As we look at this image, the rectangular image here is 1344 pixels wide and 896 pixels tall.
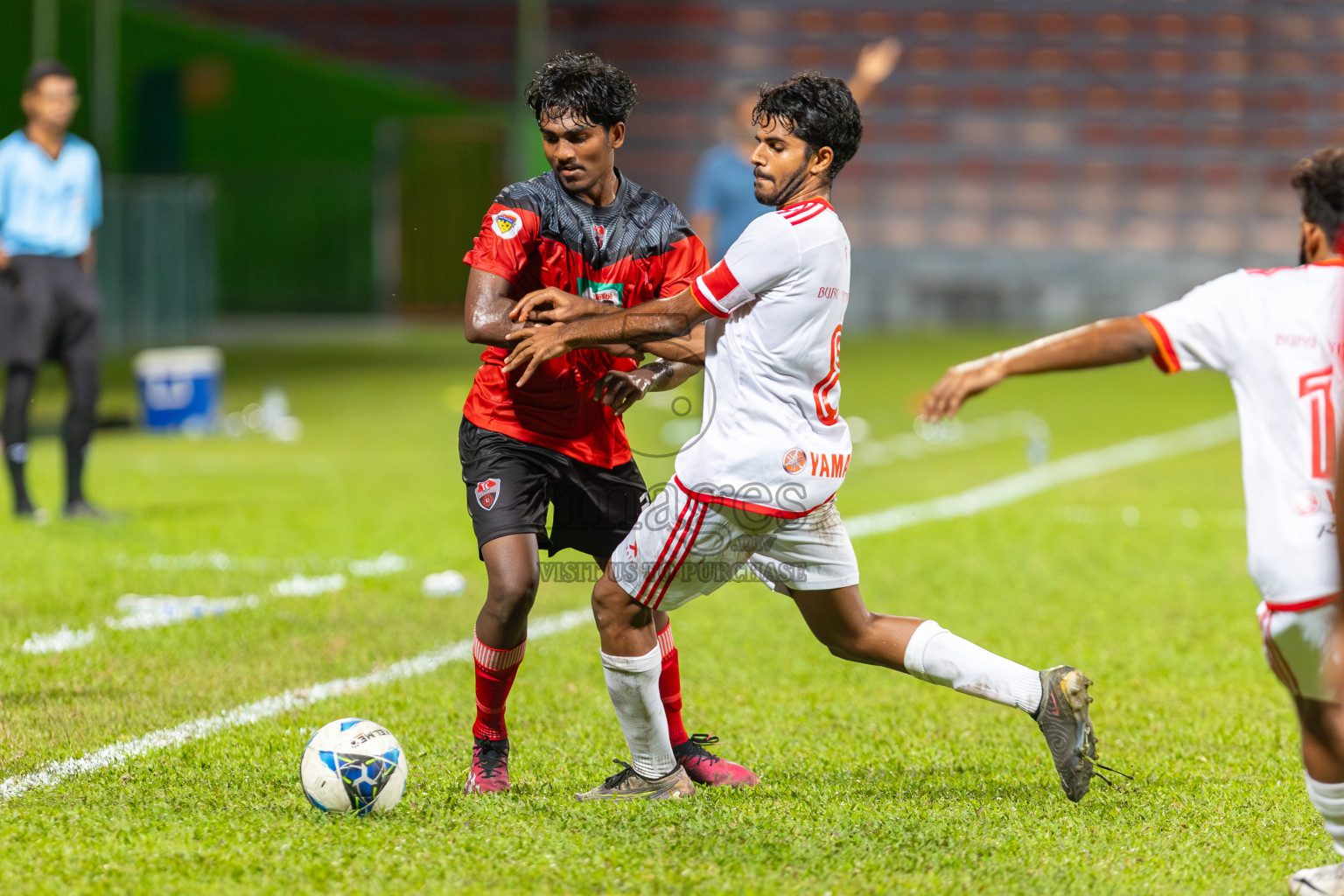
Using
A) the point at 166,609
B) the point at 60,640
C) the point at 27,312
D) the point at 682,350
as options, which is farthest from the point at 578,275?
the point at 27,312

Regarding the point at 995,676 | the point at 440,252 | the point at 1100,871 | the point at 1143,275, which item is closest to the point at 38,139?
the point at 995,676

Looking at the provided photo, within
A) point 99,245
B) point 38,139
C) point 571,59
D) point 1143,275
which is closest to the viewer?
point 571,59

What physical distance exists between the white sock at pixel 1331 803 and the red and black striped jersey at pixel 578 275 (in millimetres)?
2093

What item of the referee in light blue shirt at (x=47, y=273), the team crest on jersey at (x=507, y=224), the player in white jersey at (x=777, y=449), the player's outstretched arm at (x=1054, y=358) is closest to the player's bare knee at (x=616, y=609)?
the player in white jersey at (x=777, y=449)

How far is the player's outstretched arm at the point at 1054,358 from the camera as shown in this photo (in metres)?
3.44

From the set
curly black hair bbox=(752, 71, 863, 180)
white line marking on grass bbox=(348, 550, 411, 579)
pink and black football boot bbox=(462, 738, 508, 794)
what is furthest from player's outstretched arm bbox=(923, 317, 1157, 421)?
white line marking on grass bbox=(348, 550, 411, 579)

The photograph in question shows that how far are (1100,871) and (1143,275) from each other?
89.9ft

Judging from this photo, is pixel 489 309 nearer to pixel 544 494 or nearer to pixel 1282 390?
pixel 544 494

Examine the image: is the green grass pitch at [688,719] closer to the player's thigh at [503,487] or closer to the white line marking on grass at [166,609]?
the white line marking on grass at [166,609]

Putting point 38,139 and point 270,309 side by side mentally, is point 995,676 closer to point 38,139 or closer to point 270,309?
point 38,139

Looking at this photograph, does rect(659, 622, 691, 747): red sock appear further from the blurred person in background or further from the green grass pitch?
the blurred person in background

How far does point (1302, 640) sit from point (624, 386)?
1.90 metres

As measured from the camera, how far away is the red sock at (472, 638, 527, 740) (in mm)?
4516

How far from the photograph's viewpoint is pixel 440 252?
30172 mm
